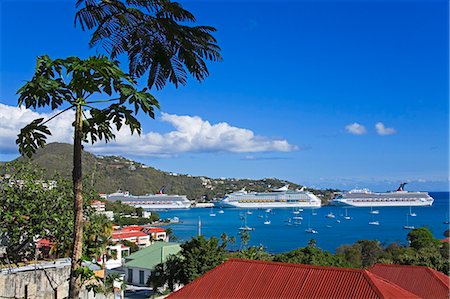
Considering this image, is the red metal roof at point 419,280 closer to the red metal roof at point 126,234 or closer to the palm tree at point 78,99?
the palm tree at point 78,99

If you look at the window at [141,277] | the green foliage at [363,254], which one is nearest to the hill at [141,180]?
the window at [141,277]

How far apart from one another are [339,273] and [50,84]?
7209 mm

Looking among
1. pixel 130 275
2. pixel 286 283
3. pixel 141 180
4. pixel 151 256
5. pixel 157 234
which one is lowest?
pixel 157 234

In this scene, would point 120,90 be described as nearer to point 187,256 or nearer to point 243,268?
point 243,268

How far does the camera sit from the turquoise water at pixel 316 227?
53.0 meters

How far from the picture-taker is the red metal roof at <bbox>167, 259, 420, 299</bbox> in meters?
8.55

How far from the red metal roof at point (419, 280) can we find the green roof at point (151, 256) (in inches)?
483

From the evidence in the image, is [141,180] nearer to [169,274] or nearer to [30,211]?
[169,274]

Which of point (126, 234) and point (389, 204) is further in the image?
point (389, 204)

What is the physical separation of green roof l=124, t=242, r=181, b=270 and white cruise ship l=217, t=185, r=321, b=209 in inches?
2840

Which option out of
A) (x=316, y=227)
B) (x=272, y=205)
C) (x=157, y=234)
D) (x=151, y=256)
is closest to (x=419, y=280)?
(x=151, y=256)

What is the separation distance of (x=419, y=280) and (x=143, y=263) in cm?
1442

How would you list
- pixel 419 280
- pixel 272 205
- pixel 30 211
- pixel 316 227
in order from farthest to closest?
pixel 272 205 → pixel 316 227 → pixel 419 280 → pixel 30 211

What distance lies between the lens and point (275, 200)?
96688mm
